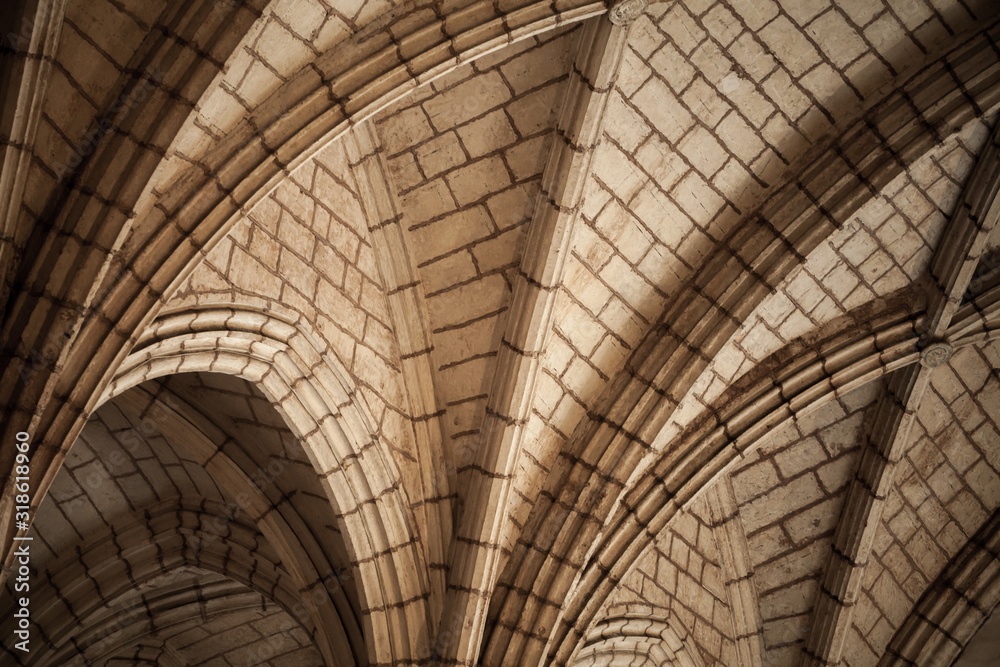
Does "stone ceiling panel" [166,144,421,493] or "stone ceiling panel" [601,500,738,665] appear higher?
"stone ceiling panel" [166,144,421,493]

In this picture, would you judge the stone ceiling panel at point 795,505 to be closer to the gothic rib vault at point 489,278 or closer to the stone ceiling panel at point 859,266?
the gothic rib vault at point 489,278

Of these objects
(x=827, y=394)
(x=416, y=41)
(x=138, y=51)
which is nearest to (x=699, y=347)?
(x=827, y=394)

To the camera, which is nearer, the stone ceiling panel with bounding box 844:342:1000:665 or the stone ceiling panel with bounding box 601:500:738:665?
the stone ceiling panel with bounding box 844:342:1000:665

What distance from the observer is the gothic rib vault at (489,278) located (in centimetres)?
576

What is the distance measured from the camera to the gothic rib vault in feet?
18.9

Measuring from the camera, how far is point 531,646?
24.1 ft

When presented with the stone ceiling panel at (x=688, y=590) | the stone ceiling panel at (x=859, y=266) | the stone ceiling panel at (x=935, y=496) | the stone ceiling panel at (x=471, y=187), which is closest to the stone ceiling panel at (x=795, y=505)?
the stone ceiling panel at (x=688, y=590)

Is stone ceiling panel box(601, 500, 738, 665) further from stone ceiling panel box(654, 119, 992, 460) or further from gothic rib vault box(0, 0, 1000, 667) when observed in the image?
stone ceiling panel box(654, 119, 992, 460)

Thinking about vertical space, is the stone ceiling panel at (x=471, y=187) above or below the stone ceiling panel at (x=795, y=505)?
above

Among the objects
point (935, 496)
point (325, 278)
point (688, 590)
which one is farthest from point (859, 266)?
point (325, 278)

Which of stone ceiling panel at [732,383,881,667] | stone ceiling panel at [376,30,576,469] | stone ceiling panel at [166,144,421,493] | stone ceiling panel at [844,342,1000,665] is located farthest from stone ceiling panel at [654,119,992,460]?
stone ceiling panel at [166,144,421,493]

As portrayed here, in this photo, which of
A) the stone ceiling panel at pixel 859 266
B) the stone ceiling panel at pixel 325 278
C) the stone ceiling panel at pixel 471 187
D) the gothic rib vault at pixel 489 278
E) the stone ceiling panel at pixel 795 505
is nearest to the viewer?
the gothic rib vault at pixel 489 278

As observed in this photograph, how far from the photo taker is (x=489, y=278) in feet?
23.9

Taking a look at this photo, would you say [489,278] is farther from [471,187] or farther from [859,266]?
[859,266]
